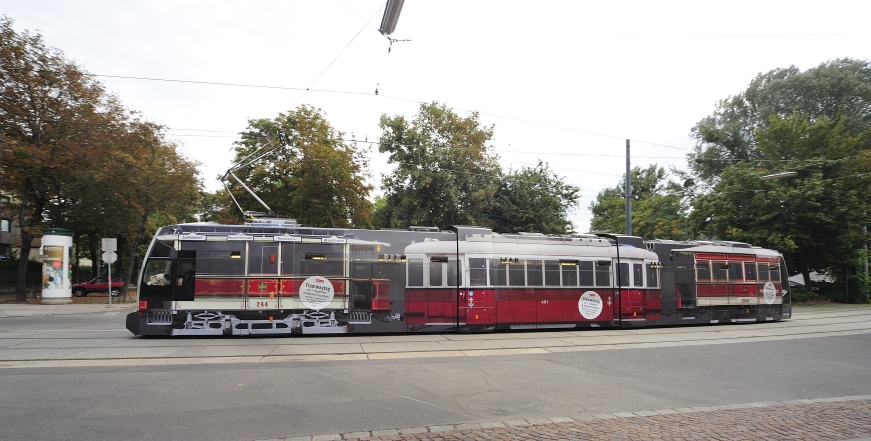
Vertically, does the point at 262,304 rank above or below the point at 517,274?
below

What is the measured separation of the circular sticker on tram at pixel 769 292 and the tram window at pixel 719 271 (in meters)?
2.23

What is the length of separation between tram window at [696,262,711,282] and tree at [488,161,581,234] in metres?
13.0

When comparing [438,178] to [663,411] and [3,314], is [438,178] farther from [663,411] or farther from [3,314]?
[663,411]

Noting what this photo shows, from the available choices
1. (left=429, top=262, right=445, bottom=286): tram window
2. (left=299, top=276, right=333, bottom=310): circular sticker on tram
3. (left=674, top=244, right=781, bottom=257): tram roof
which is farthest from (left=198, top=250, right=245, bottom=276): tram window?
(left=674, top=244, right=781, bottom=257): tram roof

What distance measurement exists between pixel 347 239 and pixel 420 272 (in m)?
2.18

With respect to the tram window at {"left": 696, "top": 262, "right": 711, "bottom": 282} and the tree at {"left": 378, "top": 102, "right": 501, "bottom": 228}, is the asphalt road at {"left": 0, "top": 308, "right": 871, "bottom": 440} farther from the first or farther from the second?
the tree at {"left": 378, "top": 102, "right": 501, "bottom": 228}

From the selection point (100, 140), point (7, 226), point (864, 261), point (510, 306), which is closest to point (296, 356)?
point (510, 306)

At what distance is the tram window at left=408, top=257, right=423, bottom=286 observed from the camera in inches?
561

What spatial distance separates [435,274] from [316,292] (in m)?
3.23

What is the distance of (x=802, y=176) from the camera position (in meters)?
28.4

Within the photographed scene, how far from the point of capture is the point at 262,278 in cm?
1325

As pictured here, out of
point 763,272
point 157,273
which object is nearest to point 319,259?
point 157,273

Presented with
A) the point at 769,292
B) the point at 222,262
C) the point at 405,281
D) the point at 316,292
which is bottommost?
the point at 769,292

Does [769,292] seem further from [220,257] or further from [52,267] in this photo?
[52,267]
